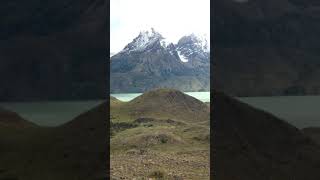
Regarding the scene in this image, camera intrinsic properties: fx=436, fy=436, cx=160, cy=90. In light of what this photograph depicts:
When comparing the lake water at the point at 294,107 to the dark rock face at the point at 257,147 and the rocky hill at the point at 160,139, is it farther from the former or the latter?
the rocky hill at the point at 160,139

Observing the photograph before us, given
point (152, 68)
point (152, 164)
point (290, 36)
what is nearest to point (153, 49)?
point (152, 68)

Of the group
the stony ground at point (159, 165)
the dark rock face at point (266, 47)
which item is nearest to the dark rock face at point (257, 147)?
the dark rock face at point (266, 47)
